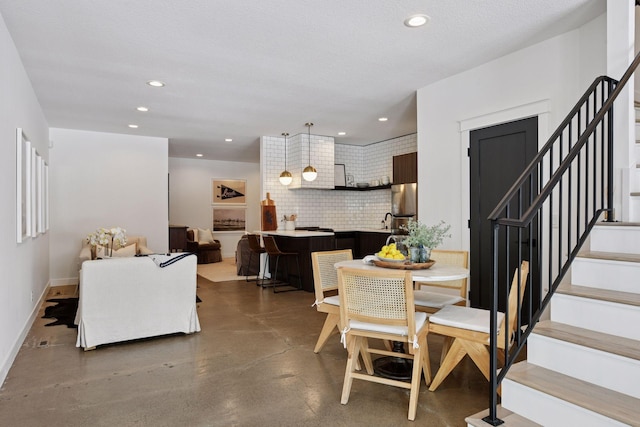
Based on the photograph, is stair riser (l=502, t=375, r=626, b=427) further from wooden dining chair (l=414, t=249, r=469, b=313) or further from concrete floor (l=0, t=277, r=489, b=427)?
wooden dining chair (l=414, t=249, r=469, b=313)

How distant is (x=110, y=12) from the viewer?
308 cm

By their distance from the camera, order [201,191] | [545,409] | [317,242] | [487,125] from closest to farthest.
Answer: [545,409] → [487,125] → [317,242] → [201,191]

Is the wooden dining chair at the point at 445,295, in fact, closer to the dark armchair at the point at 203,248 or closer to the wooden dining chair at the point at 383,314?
the wooden dining chair at the point at 383,314

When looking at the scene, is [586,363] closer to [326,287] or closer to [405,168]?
[326,287]

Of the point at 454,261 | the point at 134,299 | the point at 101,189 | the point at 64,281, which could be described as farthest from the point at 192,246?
the point at 454,261

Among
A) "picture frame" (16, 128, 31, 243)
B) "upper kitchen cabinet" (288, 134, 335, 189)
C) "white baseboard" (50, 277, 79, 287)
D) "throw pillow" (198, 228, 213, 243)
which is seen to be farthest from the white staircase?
"throw pillow" (198, 228, 213, 243)

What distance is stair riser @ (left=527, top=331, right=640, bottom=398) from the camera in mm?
1889

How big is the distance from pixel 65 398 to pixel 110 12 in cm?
277

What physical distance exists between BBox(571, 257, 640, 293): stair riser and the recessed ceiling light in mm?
2064

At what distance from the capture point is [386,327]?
261 centimetres

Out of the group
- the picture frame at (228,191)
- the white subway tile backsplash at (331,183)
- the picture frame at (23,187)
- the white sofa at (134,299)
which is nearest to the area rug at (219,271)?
the white subway tile backsplash at (331,183)

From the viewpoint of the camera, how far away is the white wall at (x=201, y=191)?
10.7 meters

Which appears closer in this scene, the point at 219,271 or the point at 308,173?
the point at 308,173

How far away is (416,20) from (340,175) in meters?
5.72
